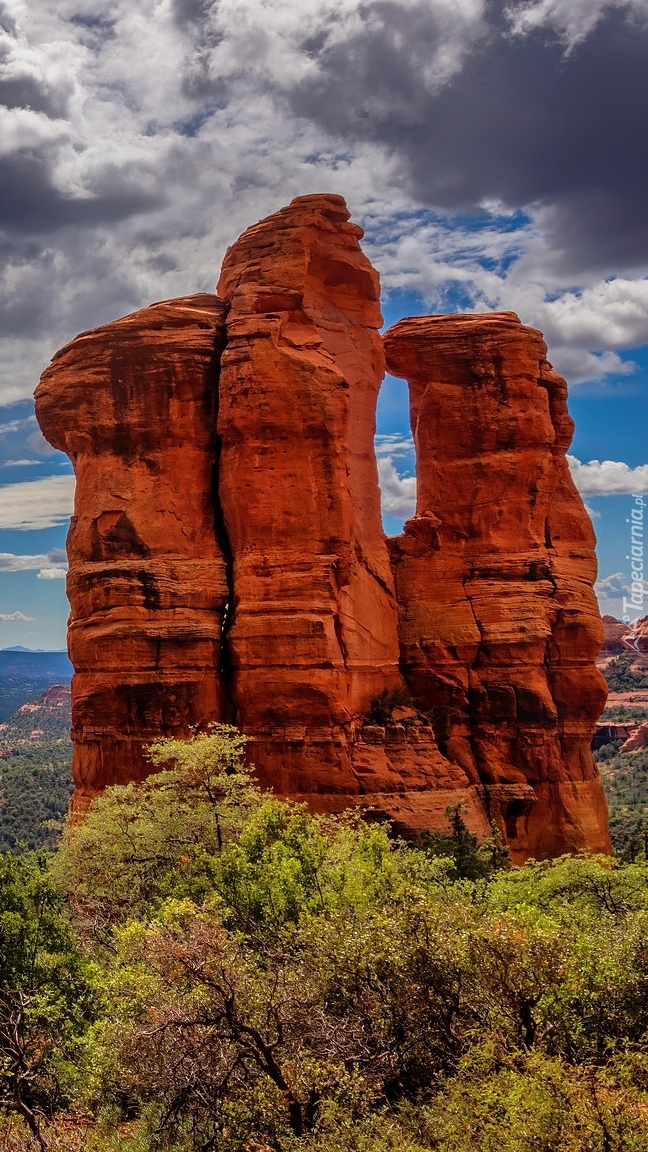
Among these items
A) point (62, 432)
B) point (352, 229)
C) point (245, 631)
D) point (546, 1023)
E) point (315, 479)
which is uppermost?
point (352, 229)

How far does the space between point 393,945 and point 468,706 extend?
79.6ft

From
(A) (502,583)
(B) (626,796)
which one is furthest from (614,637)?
(A) (502,583)

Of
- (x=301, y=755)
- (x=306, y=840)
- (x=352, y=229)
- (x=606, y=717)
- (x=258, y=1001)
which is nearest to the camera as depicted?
(x=258, y=1001)

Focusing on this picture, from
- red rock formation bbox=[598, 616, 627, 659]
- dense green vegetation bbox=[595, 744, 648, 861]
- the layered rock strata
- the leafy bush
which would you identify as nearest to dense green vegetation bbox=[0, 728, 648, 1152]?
the layered rock strata

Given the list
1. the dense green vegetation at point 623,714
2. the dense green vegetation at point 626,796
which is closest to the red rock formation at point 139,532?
the dense green vegetation at point 626,796

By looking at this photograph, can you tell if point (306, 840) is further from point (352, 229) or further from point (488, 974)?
point (352, 229)

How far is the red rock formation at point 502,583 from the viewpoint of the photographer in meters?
38.4

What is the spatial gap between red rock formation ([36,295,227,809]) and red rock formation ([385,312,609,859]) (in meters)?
8.77

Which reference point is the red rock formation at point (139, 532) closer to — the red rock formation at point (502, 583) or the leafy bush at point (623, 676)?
the red rock formation at point (502, 583)

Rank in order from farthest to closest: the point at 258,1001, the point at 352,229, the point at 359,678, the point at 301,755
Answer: the point at 352,229 < the point at 359,678 < the point at 301,755 < the point at 258,1001

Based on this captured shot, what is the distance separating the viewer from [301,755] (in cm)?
3256

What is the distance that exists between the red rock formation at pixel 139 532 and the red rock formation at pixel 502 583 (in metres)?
8.77

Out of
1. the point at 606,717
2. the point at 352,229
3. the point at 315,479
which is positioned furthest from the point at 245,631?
the point at 606,717

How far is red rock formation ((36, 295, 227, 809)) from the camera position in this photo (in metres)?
33.5
